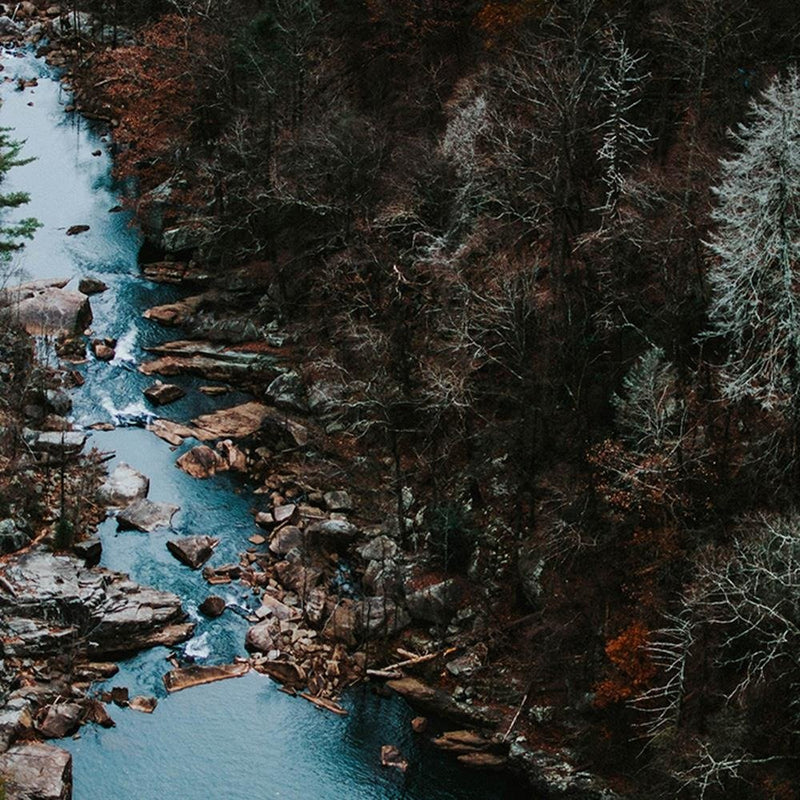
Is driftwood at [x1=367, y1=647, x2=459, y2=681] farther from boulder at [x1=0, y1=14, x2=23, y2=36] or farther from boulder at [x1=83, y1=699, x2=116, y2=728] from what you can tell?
boulder at [x1=0, y1=14, x2=23, y2=36]

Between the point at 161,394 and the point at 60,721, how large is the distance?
52.3ft

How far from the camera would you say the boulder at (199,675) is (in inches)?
1277

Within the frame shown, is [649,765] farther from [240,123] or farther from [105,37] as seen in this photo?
[105,37]

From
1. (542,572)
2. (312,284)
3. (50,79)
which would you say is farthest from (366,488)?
(50,79)

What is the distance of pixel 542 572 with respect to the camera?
34.2 metres

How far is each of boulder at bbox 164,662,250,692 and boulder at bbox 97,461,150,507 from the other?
7.67 m

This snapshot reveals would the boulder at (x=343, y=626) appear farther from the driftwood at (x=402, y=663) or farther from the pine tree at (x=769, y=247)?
the pine tree at (x=769, y=247)

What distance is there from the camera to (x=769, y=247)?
25312 millimetres

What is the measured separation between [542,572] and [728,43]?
17.8 meters

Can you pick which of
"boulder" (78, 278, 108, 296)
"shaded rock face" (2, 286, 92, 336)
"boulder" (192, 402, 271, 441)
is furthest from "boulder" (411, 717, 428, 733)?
"boulder" (78, 278, 108, 296)

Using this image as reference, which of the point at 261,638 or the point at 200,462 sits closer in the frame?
the point at 261,638

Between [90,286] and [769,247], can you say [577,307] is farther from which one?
[90,286]

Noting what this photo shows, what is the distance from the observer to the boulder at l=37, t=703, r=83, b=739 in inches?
1179

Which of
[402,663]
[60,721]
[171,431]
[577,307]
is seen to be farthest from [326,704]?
[577,307]
